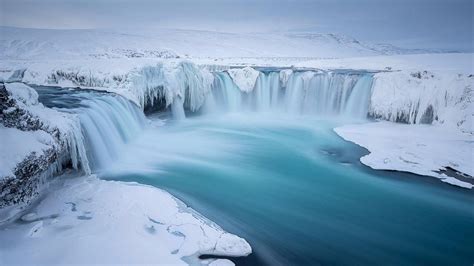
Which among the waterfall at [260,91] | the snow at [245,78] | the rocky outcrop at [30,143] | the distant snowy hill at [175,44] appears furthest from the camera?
the distant snowy hill at [175,44]

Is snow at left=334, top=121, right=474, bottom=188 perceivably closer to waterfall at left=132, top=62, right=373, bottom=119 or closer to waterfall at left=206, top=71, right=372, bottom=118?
waterfall at left=206, top=71, right=372, bottom=118

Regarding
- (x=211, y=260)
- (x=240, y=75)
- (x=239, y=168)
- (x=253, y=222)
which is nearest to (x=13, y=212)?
(x=211, y=260)

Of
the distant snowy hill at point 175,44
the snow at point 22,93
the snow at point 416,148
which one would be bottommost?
the snow at point 416,148

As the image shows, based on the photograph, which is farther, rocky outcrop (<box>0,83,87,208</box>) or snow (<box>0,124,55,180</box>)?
rocky outcrop (<box>0,83,87,208</box>)

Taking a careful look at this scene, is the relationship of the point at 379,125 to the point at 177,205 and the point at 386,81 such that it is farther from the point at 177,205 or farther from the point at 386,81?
the point at 177,205

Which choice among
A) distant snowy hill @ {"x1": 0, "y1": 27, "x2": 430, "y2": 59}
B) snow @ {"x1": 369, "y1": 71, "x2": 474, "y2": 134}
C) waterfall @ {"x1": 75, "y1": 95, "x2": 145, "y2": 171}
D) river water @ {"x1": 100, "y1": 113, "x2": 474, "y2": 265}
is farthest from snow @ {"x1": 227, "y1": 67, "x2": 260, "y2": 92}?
distant snowy hill @ {"x1": 0, "y1": 27, "x2": 430, "y2": 59}

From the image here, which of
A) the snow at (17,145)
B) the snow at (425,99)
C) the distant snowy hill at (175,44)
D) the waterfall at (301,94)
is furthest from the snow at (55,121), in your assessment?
the distant snowy hill at (175,44)

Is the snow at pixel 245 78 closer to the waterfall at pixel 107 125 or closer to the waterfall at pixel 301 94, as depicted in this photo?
the waterfall at pixel 301 94
